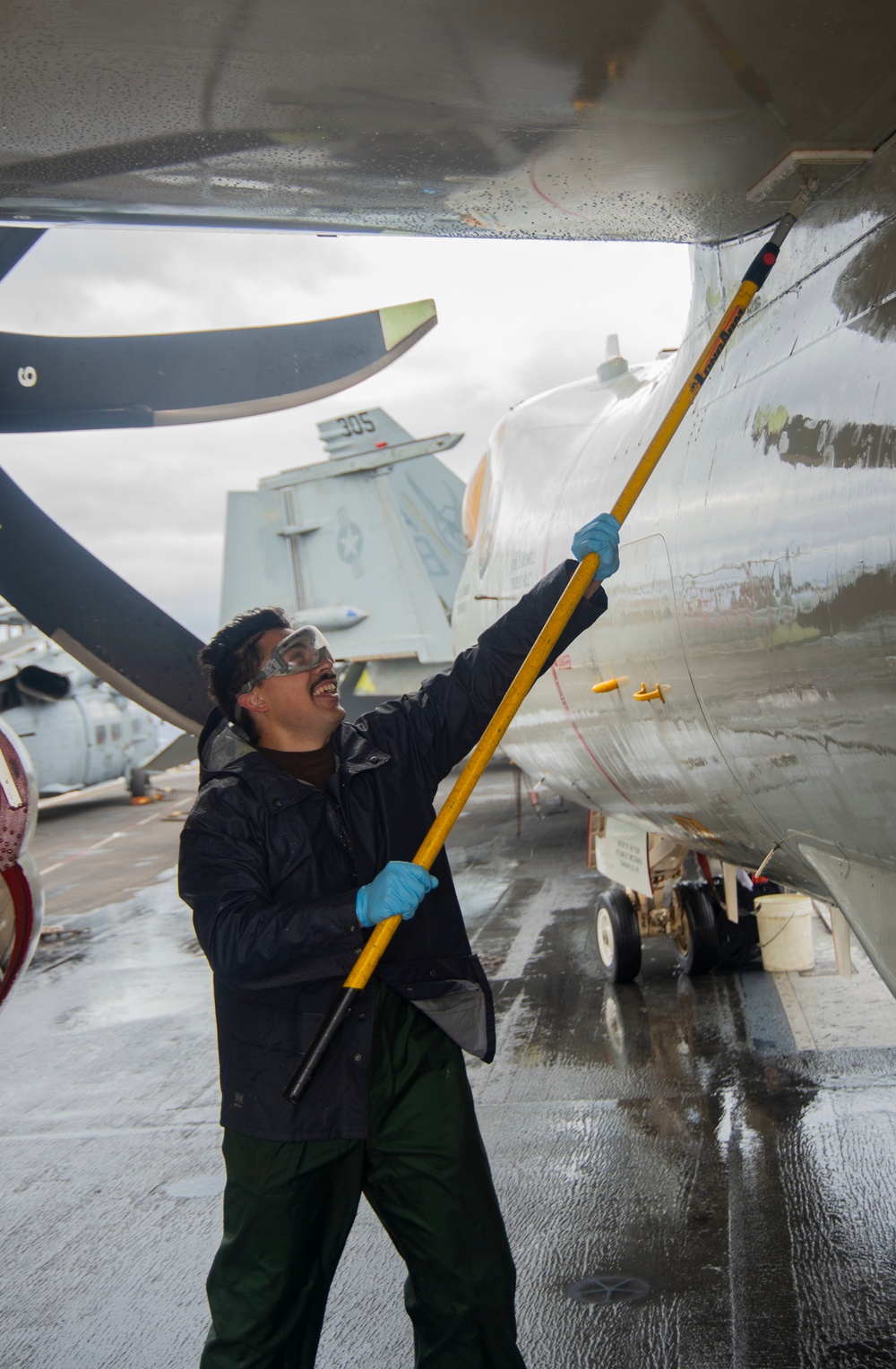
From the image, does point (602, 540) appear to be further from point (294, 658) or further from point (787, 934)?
point (787, 934)

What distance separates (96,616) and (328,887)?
2.65 m

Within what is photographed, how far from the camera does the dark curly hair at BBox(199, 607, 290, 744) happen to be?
2.95 metres

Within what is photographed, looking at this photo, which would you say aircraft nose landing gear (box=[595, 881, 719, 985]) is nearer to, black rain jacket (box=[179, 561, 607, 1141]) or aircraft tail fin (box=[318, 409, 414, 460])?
black rain jacket (box=[179, 561, 607, 1141])

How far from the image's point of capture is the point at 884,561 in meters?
2.16

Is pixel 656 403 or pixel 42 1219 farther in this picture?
pixel 42 1219

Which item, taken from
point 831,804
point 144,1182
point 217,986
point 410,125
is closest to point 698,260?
point 410,125

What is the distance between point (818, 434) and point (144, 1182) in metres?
4.26

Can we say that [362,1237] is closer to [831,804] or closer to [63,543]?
[831,804]

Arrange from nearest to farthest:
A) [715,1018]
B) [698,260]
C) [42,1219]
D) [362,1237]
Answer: [698,260] < [362,1237] < [42,1219] < [715,1018]

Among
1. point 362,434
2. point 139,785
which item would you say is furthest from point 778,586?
point 139,785

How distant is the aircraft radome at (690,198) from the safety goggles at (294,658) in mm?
1027

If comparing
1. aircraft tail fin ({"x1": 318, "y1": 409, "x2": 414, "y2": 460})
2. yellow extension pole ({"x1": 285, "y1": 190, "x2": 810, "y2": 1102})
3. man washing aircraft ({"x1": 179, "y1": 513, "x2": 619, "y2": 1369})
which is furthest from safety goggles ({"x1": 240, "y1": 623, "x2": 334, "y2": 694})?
aircraft tail fin ({"x1": 318, "y1": 409, "x2": 414, "y2": 460})

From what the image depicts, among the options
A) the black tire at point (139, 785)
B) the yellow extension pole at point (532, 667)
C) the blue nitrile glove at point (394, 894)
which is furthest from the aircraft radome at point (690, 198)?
the black tire at point (139, 785)

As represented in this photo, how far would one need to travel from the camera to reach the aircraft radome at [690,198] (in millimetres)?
1814
